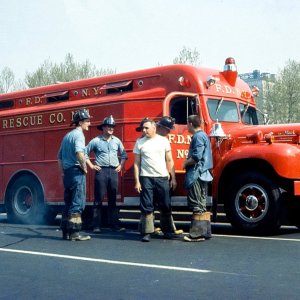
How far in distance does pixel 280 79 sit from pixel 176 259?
35945mm

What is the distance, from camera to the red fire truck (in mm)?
9219

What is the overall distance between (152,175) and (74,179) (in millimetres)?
1153

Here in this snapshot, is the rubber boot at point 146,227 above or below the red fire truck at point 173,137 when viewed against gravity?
below

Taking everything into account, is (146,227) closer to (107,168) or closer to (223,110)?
(107,168)

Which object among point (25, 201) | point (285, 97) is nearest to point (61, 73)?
point (285, 97)

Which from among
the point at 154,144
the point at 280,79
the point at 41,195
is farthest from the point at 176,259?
the point at 280,79

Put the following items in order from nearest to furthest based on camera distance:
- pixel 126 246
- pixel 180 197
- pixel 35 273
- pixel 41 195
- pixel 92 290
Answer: pixel 92 290
pixel 35 273
pixel 126 246
pixel 180 197
pixel 41 195

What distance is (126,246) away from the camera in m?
8.25

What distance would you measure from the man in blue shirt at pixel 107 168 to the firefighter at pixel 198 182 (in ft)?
6.04

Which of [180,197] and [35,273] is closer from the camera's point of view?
[35,273]

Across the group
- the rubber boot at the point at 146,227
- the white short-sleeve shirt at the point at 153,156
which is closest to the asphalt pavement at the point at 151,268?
the rubber boot at the point at 146,227

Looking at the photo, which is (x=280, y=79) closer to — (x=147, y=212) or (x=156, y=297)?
(x=147, y=212)

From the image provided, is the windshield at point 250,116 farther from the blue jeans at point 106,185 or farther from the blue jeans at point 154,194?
the blue jeans at point 154,194

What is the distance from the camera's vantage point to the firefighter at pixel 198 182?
8.66 m
